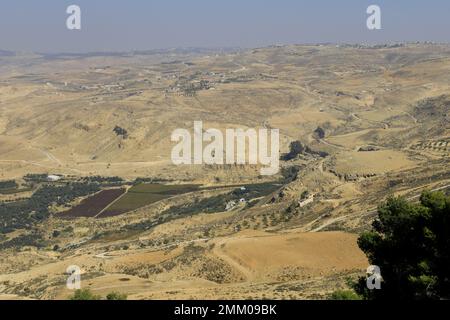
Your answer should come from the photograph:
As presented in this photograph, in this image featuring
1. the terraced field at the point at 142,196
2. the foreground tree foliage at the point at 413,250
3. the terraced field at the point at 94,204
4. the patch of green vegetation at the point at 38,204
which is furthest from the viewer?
the terraced field at the point at 142,196

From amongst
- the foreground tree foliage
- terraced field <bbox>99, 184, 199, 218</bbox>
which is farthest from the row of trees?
terraced field <bbox>99, 184, 199, 218</bbox>

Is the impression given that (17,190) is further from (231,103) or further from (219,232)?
(231,103)

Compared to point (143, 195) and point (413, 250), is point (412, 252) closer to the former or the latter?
point (413, 250)

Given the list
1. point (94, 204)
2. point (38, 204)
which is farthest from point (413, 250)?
point (38, 204)

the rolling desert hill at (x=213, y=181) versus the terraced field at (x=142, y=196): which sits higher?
the rolling desert hill at (x=213, y=181)

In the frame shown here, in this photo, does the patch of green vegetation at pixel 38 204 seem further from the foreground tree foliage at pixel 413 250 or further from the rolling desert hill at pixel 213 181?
the foreground tree foliage at pixel 413 250

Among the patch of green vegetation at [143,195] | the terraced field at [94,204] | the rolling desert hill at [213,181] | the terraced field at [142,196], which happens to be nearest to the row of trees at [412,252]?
the rolling desert hill at [213,181]
